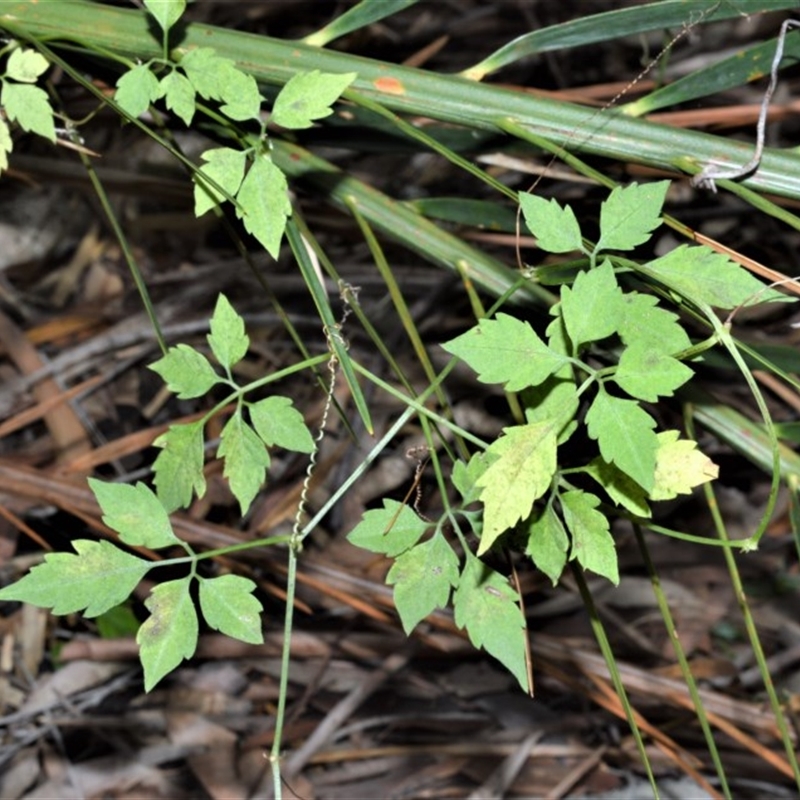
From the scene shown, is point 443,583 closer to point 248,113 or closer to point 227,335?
point 227,335

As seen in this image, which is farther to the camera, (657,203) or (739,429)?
(739,429)

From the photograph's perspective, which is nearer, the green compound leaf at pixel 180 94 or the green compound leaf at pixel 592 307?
the green compound leaf at pixel 592 307

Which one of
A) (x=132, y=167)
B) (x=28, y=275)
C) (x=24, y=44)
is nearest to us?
(x=24, y=44)

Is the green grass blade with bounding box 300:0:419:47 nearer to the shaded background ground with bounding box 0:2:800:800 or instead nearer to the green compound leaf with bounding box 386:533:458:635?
the shaded background ground with bounding box 0:2:800:800

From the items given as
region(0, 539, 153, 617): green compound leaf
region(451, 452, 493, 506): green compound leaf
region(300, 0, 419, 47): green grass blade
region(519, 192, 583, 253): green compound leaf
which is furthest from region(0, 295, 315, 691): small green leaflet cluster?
region(300, 0, 419, 47): green grass blade

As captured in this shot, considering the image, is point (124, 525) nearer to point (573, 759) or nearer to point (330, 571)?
point (330, 571)

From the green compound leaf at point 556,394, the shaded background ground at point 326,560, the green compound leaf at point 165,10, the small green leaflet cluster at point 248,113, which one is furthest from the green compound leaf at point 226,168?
the shaded background ground at point 326,560

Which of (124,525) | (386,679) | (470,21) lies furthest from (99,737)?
(470,21)

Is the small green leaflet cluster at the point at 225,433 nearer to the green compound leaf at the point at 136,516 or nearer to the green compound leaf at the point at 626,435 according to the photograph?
the green compound leaf at the point at 136,516
